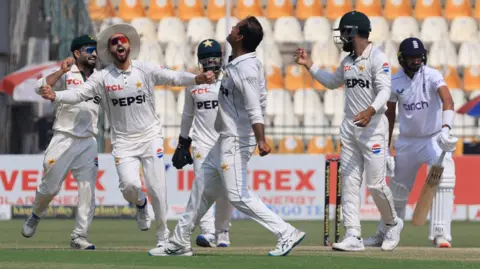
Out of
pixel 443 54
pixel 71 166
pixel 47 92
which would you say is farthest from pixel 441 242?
pixel 443 54

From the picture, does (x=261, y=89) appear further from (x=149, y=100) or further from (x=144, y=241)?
(x=144, y=241)

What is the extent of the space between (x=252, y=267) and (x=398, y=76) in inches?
165

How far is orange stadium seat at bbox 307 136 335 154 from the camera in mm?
22688

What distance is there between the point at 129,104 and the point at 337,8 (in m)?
→ 16.3

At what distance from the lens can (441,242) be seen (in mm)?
12789

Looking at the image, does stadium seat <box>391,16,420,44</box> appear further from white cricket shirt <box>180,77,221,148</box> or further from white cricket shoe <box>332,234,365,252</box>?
white cricket shoe <box>332,234,365,252</box>

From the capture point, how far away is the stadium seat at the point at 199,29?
2736 centimetres

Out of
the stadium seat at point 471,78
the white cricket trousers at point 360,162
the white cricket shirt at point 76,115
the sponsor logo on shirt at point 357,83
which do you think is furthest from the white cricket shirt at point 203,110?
the stadium seat at point 471,78

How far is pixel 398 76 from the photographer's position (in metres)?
12.9

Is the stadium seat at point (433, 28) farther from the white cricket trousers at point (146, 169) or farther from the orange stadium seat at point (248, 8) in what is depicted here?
the white cricket trousers at point (146, 169)

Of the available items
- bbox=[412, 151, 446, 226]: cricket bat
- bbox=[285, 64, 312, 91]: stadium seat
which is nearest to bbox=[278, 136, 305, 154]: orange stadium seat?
bbox=[285, 64, 312, 91]: stadium seat

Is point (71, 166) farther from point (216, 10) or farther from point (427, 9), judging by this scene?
point (427, 9)

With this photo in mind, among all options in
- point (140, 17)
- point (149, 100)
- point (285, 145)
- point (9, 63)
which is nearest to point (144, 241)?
point (149, 100)

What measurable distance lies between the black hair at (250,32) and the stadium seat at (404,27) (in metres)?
17.0
